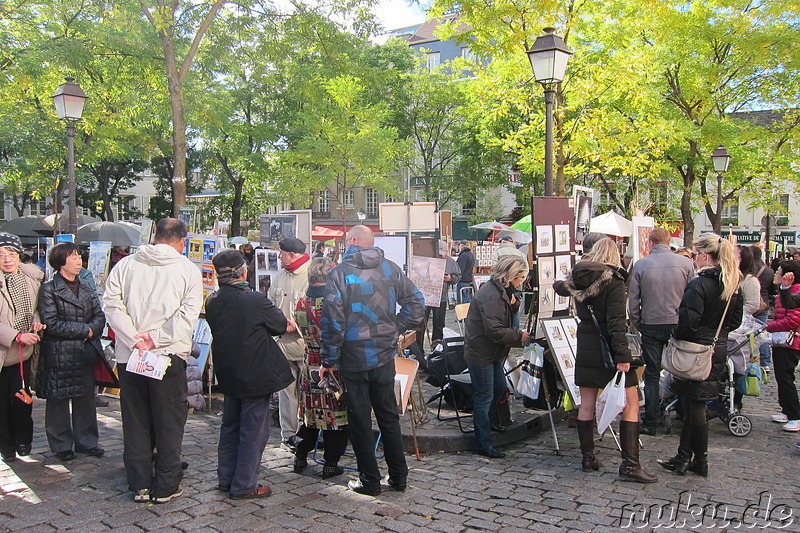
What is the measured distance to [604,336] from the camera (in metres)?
4.99

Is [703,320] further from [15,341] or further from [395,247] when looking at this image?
[15,341]

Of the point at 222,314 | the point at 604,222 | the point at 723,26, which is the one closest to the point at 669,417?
the point at 222,314

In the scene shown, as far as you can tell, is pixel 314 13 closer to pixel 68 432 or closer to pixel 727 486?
pixel 68 432

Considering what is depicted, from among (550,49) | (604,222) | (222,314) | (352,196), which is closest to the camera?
(222,314)

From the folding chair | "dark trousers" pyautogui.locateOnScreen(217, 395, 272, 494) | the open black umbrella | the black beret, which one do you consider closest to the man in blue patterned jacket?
"dark trousers" pyautogui.locateOnScreen(217, 395, 272, 494)

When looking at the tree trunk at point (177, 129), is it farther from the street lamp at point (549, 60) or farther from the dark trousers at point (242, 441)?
the dark trousers at point (242, 441)

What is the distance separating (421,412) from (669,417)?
2.58m

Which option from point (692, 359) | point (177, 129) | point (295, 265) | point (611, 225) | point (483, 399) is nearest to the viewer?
point (692, 359)

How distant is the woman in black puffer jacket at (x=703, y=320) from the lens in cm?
500

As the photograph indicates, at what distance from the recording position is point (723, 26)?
2117cm

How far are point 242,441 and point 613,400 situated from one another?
2849mm

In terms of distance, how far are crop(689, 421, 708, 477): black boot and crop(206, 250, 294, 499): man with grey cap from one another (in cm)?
328

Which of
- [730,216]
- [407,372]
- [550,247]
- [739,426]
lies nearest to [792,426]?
[739,426]

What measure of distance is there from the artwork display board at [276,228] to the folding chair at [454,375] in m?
3.75
